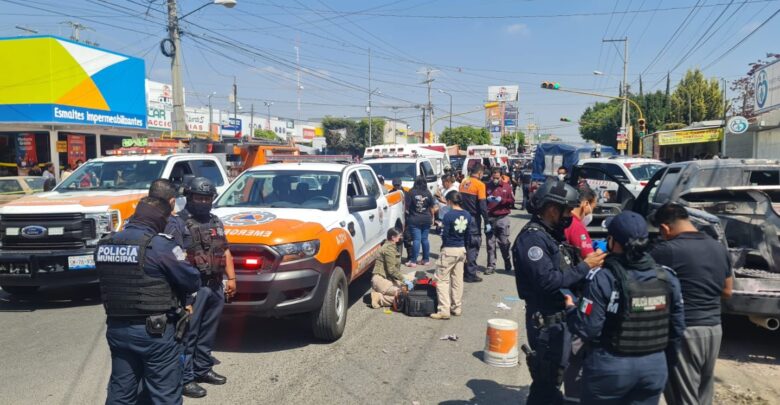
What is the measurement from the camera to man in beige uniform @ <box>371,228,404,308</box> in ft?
23.7

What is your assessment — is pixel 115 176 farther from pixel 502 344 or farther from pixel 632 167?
pixel 632 167

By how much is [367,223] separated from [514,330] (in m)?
2.82

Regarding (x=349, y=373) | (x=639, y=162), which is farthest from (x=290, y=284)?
(x=639, y=162)

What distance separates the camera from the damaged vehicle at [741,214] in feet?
16.9

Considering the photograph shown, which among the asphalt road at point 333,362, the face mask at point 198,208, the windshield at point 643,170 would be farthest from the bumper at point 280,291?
the windshield at point 643,170

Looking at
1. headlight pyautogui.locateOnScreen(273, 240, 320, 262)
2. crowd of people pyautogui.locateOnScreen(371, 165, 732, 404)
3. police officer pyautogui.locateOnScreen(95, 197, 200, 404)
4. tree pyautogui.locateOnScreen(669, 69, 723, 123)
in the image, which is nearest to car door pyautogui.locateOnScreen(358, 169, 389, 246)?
headlight pyautogui.locateOnScreen(273, 240, 320, 262)

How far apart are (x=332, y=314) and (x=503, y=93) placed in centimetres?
10357

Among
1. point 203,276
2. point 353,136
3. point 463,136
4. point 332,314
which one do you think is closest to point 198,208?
point 203,276

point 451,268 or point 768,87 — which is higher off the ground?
point 768,87

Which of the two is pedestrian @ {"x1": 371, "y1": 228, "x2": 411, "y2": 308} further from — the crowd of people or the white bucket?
the crowd of people

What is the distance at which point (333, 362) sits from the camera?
17.5 feet

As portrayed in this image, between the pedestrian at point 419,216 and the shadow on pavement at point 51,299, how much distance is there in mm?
5212

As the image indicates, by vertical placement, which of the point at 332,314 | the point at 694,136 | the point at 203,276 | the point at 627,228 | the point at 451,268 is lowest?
the point at 332,314

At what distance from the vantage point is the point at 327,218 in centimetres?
614
